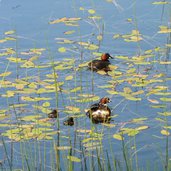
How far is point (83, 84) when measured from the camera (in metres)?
4.39

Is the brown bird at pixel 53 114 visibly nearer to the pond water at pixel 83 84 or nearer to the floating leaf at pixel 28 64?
the pond water at pixel 83 84

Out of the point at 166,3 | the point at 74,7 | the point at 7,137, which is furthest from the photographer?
the point at 74,7

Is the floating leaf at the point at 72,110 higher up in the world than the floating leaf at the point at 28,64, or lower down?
lower down

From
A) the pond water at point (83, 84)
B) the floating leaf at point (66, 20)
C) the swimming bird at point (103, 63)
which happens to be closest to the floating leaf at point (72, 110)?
the pond water at point (83, 84)

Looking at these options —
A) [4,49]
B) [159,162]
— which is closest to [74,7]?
[4,49]

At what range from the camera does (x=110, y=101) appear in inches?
160

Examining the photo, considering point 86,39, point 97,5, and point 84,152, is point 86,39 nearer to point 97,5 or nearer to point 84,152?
point 97,5

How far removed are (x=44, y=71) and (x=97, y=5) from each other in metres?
1.45

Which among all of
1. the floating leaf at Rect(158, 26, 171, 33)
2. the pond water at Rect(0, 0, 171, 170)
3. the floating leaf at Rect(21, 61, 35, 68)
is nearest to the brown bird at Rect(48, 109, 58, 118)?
the pond water at Rect(0, 0, 171, 170)

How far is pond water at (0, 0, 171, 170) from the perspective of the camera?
3.43 meters

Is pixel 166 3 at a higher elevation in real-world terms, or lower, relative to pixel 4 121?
higher

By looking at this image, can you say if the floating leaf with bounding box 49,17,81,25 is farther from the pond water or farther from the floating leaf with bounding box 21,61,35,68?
the floating leaf with bounding box 21,61,35,68

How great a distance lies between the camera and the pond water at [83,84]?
343cm

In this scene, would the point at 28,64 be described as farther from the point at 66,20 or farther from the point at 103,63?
the point at 66,20
